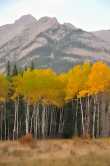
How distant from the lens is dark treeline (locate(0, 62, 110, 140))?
6725 centimetres

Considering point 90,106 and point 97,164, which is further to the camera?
point 90,106

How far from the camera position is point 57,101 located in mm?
71500

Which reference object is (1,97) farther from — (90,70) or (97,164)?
(97,164)

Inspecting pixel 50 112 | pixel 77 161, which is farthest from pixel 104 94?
pixel 77 161

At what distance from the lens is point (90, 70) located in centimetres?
6894

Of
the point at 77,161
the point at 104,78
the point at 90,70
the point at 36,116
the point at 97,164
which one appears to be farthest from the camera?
the point at 36,116

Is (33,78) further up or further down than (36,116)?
further up

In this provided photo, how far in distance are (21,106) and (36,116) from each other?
7736 millimetres

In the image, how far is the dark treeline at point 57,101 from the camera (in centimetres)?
6725

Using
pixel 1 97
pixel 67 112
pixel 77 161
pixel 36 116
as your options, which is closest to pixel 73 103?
pixel 67 112

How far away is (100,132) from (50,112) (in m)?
10.9

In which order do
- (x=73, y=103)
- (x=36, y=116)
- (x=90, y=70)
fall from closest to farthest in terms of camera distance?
(x=90, y=70), (x=36, y=116), (x=73, y=103)

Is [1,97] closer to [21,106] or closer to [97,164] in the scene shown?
[21,106]

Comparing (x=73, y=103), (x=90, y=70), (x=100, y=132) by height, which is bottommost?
(x=100, y=132)
